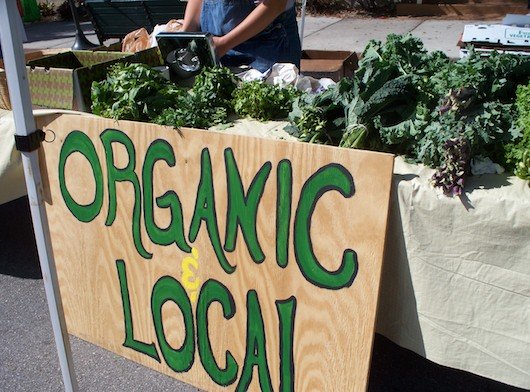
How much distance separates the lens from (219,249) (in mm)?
2018

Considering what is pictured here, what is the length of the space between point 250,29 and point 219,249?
1.31 m

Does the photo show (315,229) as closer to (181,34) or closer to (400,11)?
(181,34)

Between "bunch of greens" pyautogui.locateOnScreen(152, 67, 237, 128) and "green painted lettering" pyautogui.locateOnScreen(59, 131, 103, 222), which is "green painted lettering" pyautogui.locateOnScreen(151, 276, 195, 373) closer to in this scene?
"green painted lettering" pyautogui.locateOnScreen(59, 131, 103, 222)

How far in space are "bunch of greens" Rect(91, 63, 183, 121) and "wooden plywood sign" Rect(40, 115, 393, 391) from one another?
94 mm

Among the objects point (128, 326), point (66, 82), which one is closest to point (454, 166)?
point (128, 326)

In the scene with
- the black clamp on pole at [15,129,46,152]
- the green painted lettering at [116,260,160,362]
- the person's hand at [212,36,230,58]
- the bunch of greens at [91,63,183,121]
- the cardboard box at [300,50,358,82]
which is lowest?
the green painted lettering at [116,260,160,362]

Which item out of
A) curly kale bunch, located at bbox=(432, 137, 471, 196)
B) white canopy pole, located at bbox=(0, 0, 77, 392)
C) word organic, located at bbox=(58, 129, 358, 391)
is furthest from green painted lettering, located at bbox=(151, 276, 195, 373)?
curly kale bunch, located at bbox=(432, 137, 471, 196)

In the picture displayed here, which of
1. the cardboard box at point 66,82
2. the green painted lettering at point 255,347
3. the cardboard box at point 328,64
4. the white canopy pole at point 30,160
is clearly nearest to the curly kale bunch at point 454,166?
the green painted lettering at point 255,347

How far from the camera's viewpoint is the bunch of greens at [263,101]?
221cm

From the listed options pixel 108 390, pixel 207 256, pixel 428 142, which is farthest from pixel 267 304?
pixel 108 390

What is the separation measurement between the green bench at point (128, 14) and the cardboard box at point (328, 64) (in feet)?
3.64

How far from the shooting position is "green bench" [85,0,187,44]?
459 cm

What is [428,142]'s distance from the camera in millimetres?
1690

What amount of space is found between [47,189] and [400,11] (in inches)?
404
